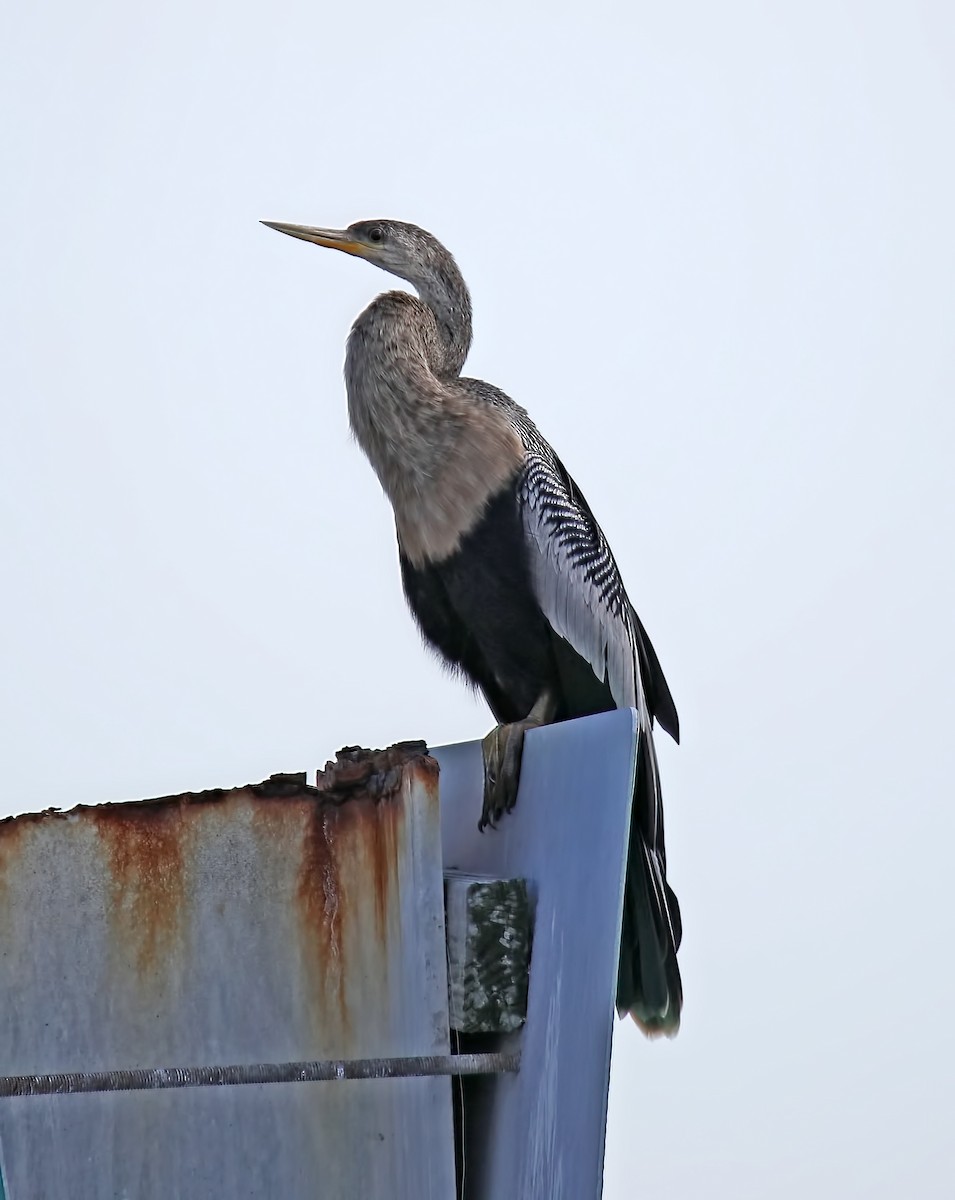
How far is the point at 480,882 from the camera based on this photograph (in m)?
2.43

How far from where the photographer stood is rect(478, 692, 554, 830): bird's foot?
280cm

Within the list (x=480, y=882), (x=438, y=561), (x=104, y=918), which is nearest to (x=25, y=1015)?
(x=104, y=918)

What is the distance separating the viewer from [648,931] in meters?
3.17

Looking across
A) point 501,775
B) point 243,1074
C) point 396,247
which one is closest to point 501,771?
point 501,775

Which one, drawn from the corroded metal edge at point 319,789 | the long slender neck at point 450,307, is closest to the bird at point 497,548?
the long slender neck at point 450,307

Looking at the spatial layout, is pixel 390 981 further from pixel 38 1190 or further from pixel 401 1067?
pixel 38 1190

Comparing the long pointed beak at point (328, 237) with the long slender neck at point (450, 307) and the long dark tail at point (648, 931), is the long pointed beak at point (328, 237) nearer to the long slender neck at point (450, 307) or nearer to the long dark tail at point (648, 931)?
the long slender neck at point (450, 307)

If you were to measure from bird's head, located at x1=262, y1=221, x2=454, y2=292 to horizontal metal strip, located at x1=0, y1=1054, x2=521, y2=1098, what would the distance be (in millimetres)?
2803

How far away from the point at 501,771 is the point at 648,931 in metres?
0.56

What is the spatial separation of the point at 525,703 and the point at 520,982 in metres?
1.74

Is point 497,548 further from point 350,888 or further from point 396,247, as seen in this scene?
point 350,888

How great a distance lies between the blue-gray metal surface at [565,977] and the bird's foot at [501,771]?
0.16 meters

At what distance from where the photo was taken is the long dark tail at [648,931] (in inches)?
125

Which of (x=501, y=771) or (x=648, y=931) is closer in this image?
(x=501, y=771)
